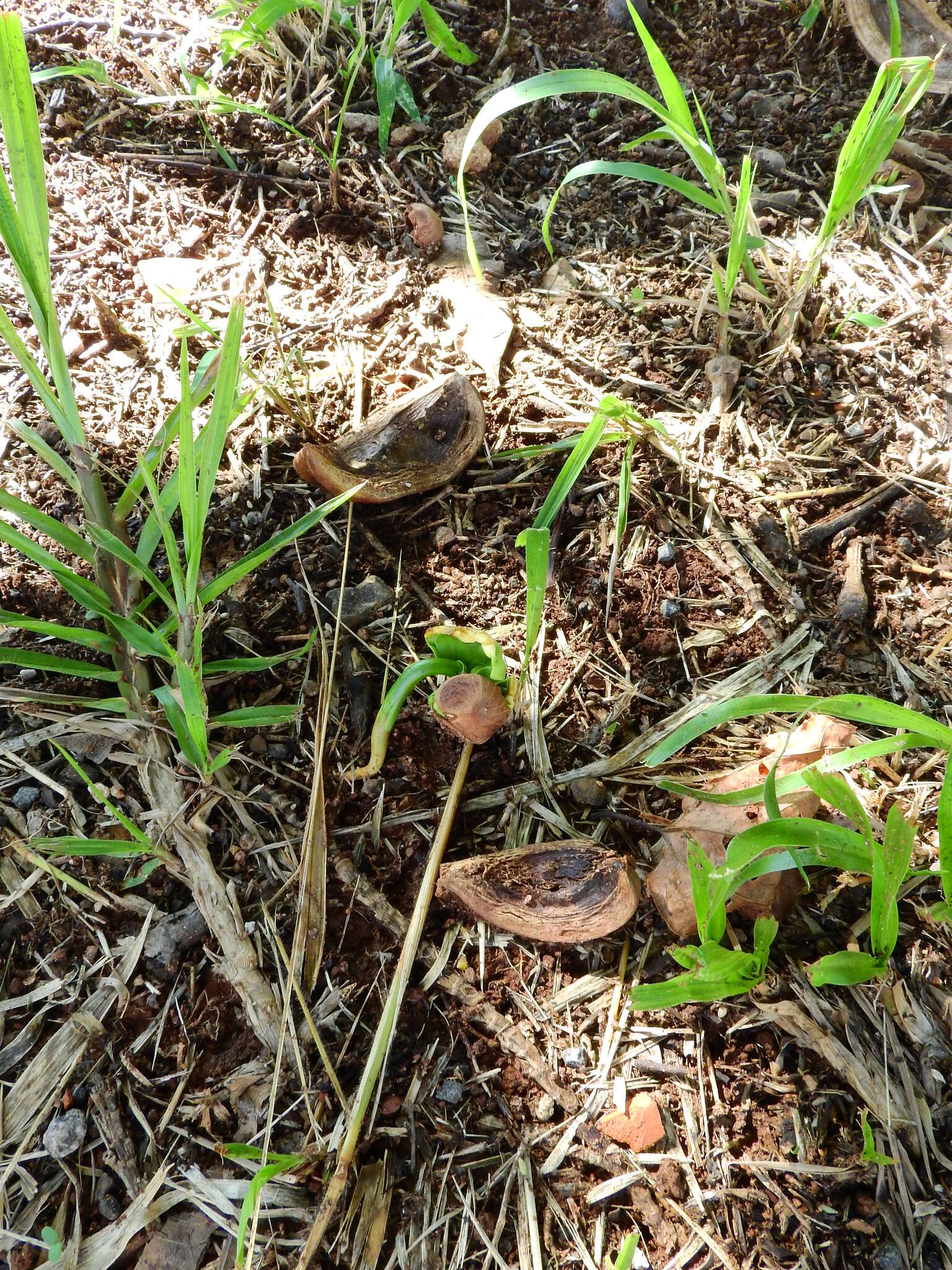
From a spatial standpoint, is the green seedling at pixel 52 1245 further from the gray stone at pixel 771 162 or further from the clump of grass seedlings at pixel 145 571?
the gray stone at pixel 771 162

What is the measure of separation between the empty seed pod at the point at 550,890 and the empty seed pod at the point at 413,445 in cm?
65

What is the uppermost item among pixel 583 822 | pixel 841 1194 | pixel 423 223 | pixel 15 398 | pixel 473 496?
pixel 423 223

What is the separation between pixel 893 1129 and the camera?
0.97 m

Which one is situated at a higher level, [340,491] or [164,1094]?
[340,491]

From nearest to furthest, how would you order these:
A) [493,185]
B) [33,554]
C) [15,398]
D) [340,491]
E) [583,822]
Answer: [33,554] → [583,822] → [340,491] → [15,398] → [493,185]

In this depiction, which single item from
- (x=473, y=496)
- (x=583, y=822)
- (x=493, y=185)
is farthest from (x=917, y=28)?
(x=583, y=822)

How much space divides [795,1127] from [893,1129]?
0.38ft

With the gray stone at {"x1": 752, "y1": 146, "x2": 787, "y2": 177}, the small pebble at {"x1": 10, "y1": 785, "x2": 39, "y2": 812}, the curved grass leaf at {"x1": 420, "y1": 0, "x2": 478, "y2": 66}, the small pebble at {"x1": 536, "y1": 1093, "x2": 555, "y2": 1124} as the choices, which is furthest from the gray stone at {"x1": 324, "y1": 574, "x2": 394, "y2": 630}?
the gray stone at {"x1": 752, "y1": 146, "x2": 787, "y2": 177}

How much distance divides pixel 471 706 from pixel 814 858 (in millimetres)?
491

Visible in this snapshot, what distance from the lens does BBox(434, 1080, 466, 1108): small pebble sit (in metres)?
1.02

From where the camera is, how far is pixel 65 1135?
1010 millimetres

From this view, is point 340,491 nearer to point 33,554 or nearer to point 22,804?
point 33,554

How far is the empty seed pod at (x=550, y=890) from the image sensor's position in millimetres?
1059

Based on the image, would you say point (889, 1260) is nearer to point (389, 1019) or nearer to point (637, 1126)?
point (637, 1126)
